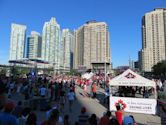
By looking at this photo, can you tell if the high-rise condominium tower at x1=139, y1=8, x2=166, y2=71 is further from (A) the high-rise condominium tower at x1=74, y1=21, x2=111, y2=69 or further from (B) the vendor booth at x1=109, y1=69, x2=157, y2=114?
(B) the vendor booth at x1=109, y1=69, x2=157, y2=114

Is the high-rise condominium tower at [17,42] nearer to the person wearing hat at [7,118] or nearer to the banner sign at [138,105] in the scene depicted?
the banner sign at [138,105]

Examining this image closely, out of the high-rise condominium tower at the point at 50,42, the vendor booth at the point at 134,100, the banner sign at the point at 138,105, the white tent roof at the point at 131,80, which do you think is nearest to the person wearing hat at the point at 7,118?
the vendor booth at the point at 134,100

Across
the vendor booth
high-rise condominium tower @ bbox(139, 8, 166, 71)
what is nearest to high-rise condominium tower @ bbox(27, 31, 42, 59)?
high-rise condominium tower @ bbox(139, 8, 166, 71)

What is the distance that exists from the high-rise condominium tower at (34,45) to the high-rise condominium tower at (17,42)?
12.5 metres

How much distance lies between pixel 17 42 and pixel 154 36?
93.3m

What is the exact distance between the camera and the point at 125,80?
15000 mm

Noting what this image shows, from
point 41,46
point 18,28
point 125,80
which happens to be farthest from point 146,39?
point 125,80

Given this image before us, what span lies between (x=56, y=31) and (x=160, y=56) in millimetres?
75704

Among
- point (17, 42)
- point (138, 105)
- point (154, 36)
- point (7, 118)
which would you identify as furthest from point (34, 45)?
point (7, 118)

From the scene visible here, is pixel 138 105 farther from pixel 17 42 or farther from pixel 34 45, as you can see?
pixel 34 45

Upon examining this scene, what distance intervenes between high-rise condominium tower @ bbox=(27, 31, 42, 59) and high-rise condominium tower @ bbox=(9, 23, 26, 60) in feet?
41.1

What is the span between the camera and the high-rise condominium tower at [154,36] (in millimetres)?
140625

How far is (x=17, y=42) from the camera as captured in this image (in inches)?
6255

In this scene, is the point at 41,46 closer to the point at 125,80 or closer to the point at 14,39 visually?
the point at 14,39
